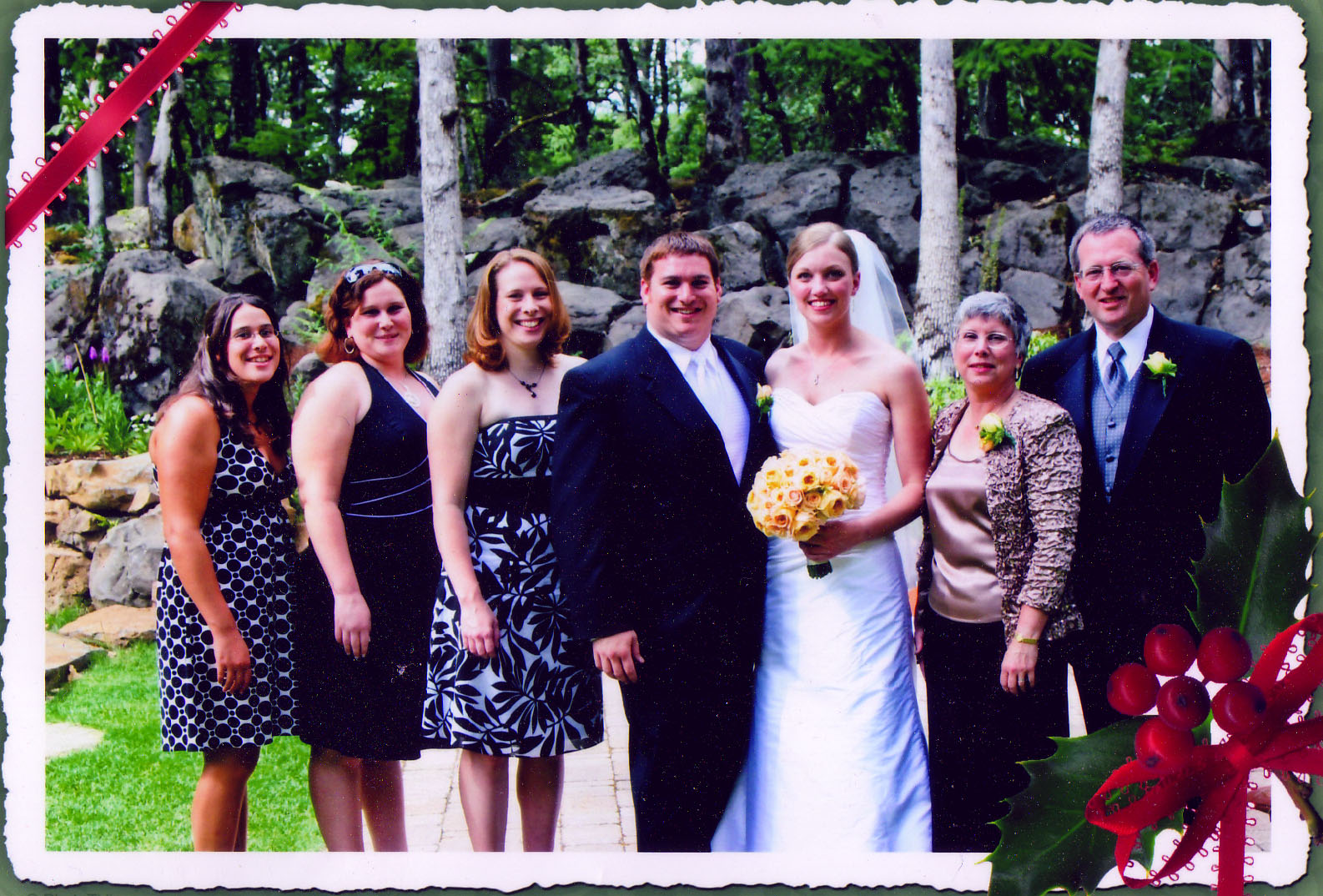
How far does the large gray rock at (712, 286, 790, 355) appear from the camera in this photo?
15.2ft

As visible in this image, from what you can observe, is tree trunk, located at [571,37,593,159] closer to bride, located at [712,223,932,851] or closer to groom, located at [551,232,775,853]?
groom, located at [551,232,775,853]

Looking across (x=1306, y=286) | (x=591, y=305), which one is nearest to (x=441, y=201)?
(x=591, y=305)

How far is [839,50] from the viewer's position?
564cm

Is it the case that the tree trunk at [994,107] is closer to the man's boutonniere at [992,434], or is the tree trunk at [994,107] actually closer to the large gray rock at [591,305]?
the large gray rock at [591,305]

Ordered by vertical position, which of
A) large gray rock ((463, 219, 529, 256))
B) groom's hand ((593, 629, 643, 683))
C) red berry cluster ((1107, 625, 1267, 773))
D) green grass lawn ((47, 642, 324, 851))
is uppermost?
large gray rock ((463, 219, 529, 256))

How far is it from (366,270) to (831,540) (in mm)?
1872

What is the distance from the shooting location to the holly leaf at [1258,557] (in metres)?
1.89

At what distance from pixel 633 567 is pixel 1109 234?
1.95m

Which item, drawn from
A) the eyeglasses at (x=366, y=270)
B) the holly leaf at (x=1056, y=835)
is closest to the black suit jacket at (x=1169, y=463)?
the holly leaf at (x=1056, y=835)

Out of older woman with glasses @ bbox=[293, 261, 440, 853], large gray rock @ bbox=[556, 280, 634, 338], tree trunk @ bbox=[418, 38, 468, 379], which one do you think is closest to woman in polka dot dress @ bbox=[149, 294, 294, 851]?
older woman with glasses @ bbox=[293, 261, 440, 853]

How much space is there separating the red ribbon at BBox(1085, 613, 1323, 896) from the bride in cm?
137

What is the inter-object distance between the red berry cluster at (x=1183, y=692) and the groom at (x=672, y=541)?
1.61 meters

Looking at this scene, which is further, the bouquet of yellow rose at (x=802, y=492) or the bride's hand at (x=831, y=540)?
the bride's hand at (x=831, y=540)

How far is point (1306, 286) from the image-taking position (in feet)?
11.4
